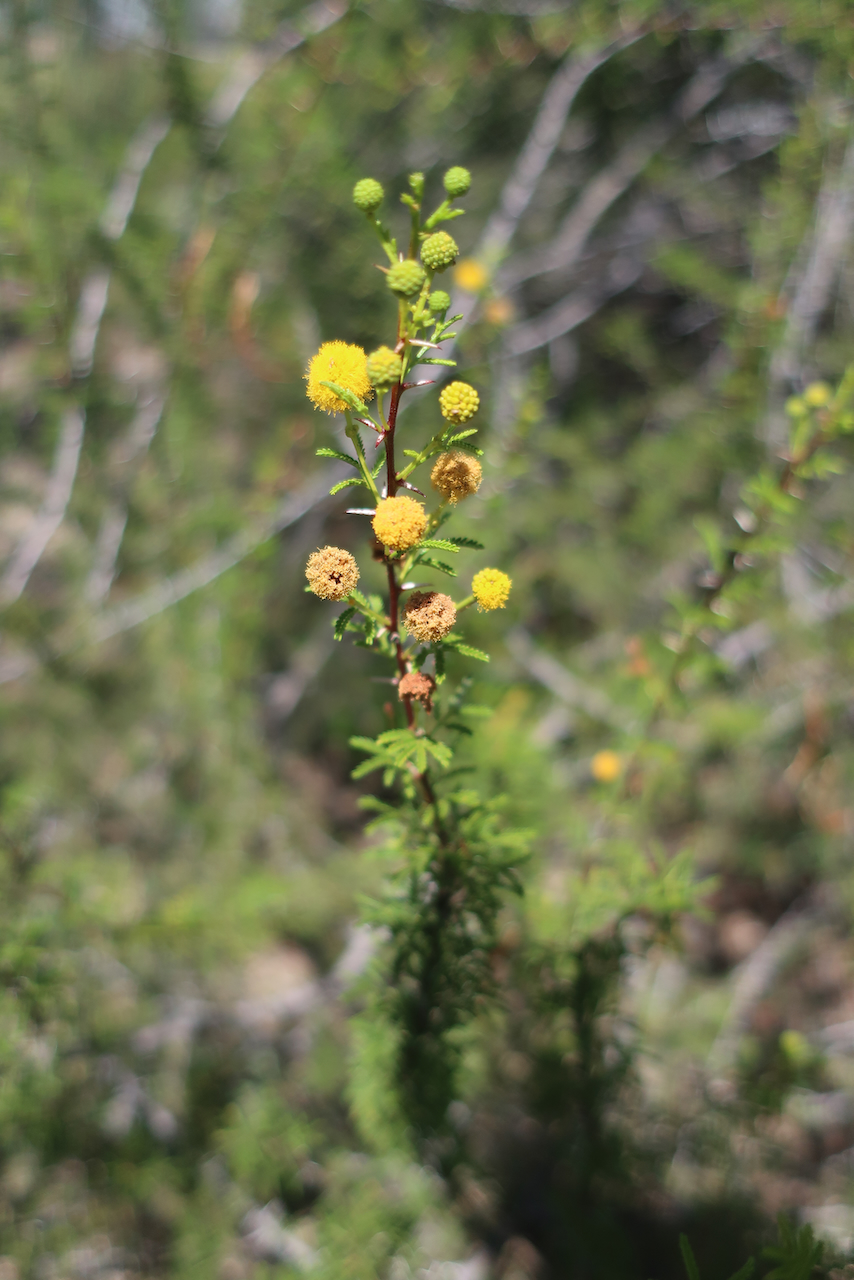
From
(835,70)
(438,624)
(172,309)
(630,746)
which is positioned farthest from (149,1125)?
(835,70)

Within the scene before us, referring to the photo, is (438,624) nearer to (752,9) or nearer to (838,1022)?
(838,1022)

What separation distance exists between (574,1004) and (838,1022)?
1815 mm

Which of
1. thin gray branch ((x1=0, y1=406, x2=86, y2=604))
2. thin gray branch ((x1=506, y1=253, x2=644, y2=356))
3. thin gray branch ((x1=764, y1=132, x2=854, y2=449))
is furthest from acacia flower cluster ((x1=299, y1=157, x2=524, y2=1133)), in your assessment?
thin gray branch ((x1=506, y1=253, x2=644, y2=356))

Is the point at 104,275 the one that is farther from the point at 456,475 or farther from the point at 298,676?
the point at 456,475

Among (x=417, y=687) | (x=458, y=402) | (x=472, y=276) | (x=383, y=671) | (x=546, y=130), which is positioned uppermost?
(x=546, y=130)

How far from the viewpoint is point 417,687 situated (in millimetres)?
880

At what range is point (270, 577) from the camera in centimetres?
300

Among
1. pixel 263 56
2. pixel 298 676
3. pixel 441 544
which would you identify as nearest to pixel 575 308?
pixel 263 56

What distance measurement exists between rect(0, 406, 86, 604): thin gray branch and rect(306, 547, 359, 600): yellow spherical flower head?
7.81 ft

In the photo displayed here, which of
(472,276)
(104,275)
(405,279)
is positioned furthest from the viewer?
(104,275)

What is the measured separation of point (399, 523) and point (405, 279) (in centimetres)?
27

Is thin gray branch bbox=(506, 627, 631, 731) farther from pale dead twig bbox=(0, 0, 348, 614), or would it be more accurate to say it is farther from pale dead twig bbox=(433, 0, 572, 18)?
pale dead twig bbox=(433, 0, 572, 18)

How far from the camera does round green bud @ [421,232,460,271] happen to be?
75 centimetres

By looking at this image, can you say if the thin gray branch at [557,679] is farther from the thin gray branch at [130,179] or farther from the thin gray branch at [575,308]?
the thin gray branch at [130,179]
